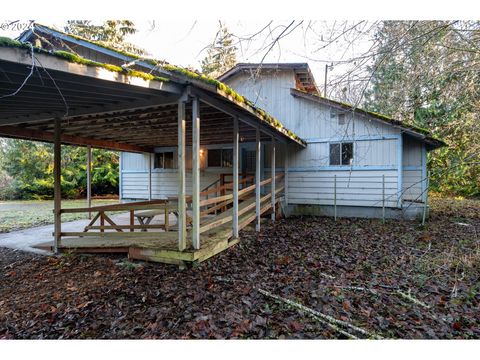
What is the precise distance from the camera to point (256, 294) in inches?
148

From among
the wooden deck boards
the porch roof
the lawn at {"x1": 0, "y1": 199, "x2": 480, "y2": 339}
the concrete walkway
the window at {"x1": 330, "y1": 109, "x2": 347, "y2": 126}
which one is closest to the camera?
the porch roof

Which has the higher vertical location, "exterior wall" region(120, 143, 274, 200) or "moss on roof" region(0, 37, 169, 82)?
"moss on roof" region(0, 37, 169, 82)

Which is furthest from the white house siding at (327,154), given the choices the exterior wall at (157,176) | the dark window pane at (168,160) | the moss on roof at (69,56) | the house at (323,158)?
the moss on roof at (69,56)

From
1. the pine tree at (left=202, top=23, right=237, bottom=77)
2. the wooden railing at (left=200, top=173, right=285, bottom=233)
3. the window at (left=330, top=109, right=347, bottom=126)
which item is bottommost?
the wooden railing at (left=200, top=173, right=285, bottom=233)

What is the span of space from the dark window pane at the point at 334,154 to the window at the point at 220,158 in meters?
3.85

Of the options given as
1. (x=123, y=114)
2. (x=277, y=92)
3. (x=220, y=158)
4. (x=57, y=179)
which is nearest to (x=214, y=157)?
(x=220, y=158)

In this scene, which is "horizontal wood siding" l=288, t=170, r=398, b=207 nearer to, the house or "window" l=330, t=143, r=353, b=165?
the house

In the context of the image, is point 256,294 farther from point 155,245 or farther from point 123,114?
point 123,114

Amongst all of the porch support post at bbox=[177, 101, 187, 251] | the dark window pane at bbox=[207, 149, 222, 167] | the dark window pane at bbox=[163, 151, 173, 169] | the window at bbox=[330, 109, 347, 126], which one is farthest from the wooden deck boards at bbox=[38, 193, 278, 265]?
the dark window pane at bbox=[163, 151, 173, 169]

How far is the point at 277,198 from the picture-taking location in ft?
32.4

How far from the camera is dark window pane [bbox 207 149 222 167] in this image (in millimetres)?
11250

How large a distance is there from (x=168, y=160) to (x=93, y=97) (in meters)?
7.91

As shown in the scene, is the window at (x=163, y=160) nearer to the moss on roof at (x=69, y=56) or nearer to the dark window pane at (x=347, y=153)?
the dark window pane at (x=347, y=153)
